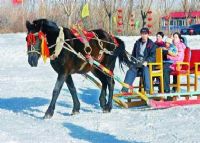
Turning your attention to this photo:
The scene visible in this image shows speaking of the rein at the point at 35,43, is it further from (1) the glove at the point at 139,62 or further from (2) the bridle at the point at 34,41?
(1) the glove at the point at 139,62

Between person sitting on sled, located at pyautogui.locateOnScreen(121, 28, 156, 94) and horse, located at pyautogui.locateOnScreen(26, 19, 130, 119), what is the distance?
210 millimetres

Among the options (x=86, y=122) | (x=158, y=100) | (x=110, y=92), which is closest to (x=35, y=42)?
(x=86, y=122)

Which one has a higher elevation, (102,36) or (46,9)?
(102,36)

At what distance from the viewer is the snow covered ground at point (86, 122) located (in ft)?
21.8

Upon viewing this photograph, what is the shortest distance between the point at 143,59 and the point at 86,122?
217cm

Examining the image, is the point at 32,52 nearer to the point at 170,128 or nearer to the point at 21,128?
the point at 21,128

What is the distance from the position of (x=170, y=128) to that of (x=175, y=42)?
3.05 m

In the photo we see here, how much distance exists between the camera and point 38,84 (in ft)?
43.0

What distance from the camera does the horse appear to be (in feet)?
27.1

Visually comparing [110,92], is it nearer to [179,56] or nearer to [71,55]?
[71,55]

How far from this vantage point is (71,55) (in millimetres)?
8539

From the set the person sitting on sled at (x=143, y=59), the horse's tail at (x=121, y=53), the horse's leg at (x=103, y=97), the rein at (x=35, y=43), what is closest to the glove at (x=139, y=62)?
the person sitting on sled at (x=143, y=59)

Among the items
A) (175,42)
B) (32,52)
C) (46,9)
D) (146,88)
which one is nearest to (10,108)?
(32,52)

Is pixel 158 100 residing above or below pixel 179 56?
below
